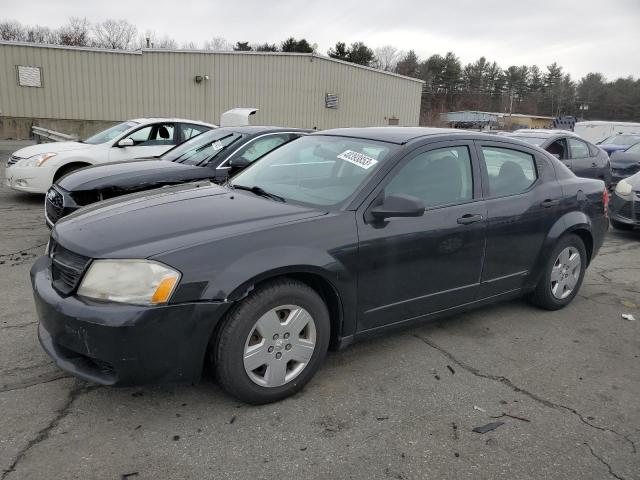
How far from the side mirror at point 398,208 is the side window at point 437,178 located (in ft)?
0.69

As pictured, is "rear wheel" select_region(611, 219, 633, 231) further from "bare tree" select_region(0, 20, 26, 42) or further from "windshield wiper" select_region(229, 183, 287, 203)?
"bare tree" select_region(0, 20, 26, 42)

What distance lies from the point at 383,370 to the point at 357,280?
0.71 meters

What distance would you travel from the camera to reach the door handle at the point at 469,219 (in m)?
3.65

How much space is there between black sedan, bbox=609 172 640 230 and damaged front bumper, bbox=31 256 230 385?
767cm

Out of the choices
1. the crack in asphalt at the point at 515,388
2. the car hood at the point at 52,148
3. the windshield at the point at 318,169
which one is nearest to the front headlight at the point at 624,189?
the crack in asphalt at the point at 515,388

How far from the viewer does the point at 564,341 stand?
4.05 metres

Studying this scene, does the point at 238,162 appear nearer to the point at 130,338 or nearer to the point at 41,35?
the point at 130,338

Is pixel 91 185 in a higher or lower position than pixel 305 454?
higher

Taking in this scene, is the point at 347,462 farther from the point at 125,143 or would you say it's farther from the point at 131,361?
the point at 125,143

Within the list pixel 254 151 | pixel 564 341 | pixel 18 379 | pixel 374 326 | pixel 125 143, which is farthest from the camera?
pixel 125 143

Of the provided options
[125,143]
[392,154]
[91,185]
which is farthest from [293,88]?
[392,154]

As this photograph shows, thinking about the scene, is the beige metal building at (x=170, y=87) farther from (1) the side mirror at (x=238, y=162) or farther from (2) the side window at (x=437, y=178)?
(2) the side window at (x=437, y=178)

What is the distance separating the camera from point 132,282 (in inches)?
100

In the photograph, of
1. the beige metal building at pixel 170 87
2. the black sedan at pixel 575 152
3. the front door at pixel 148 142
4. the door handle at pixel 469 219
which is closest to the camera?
the door handle at pixel 469 219
